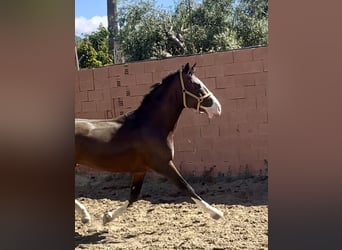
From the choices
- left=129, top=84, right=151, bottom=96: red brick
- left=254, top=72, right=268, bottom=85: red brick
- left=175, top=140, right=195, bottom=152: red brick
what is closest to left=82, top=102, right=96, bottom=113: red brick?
left=129, top=84, right=151, bottom=96: red brick

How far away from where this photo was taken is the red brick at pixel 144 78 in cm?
1077

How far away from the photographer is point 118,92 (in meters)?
11.2

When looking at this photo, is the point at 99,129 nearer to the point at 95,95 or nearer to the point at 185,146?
the point at 185,146

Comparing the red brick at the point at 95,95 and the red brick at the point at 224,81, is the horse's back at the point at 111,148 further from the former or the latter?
the red brick at the point at 95,95

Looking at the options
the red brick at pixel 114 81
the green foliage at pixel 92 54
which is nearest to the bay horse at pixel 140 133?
the red brick at pixel 114 81

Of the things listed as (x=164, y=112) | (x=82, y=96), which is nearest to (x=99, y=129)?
(x=164, y=112)

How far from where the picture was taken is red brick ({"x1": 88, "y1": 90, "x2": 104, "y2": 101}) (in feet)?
37.4

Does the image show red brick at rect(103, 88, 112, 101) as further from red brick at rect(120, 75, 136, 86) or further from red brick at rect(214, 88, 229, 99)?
red brick at rect(214, 88, 229, 99)

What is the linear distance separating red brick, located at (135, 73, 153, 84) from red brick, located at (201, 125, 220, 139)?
1350 mm

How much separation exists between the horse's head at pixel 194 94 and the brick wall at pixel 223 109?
6.13 ft

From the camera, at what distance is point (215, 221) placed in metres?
7.57
